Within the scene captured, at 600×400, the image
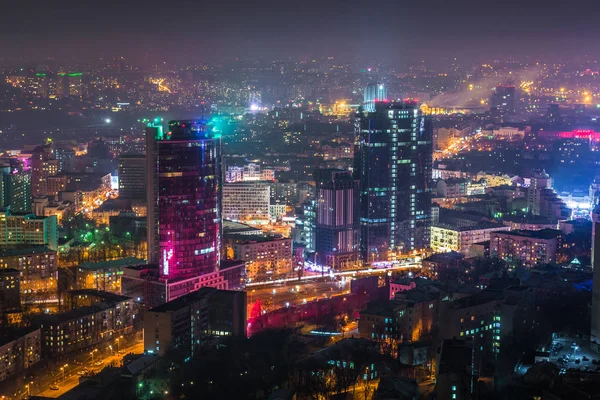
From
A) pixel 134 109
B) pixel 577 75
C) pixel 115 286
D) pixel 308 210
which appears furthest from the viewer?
pixel 577 75

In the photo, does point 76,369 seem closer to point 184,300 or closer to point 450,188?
point 184,300

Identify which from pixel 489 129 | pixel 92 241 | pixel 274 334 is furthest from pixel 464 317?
pixel 489 129

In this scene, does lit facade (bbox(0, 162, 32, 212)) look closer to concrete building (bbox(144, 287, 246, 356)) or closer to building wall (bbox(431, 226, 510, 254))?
building wall (bbox(431, 226, 510, 254))

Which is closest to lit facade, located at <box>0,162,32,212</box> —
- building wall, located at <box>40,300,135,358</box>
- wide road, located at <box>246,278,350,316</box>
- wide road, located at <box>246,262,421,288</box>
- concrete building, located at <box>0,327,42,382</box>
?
wide road, located at <box>246,262,421,288</box>

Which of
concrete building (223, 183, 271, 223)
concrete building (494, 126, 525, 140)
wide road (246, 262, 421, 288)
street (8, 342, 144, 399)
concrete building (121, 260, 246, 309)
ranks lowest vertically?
street (8, 342, 144, 399)

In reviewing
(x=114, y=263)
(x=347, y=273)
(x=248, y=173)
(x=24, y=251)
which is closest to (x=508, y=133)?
(x=248, y=173)

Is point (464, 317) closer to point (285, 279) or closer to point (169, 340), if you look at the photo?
point (169, 340)
